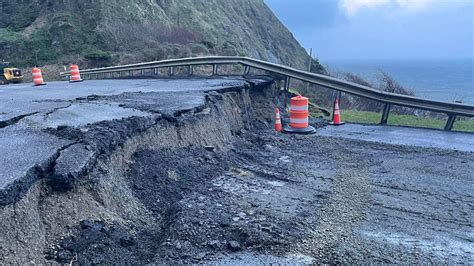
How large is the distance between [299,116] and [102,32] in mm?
21710

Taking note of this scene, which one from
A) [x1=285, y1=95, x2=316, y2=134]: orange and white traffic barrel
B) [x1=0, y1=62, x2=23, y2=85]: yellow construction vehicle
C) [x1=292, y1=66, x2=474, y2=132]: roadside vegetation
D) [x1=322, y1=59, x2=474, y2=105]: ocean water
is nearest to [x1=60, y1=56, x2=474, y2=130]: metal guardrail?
[x1=292, y1=66, x2=474, y2=132]: roadside vegetation

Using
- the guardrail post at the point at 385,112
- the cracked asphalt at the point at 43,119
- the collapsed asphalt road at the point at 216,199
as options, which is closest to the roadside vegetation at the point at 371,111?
the guardrail post at the point at 385,112

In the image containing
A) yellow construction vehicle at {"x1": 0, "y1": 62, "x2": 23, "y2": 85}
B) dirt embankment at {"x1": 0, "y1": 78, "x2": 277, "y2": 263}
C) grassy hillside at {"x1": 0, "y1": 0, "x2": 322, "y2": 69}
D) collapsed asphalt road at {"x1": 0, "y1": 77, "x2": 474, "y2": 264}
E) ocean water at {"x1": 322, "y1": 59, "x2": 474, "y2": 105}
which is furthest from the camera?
ocean water at {"x1": 322, "y1": 59, "x2": 474, "y2": 105}

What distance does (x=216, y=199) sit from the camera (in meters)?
4.93

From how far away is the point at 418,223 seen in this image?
4.48 m

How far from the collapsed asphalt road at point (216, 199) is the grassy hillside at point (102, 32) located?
692 inches

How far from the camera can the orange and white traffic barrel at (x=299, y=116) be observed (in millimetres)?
8812

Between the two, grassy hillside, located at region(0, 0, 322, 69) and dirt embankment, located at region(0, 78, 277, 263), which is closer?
dirt embankment, located at region(0, 78, 277, 263)

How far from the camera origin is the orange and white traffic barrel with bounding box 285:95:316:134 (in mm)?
8812

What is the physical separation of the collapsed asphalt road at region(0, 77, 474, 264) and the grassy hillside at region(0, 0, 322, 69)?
57.7ft

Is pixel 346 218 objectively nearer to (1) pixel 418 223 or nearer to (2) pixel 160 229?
(1) pixel 418 223

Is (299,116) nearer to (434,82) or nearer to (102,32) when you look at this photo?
(102,32)

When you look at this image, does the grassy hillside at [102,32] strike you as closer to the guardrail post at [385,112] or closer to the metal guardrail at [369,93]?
the metal guardrail at [369,93]

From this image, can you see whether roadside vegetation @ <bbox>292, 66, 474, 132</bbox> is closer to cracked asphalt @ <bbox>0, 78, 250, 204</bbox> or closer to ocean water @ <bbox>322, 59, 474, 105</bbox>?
ocean water @ <bbox>322, 59, 474, 105</bbox>
